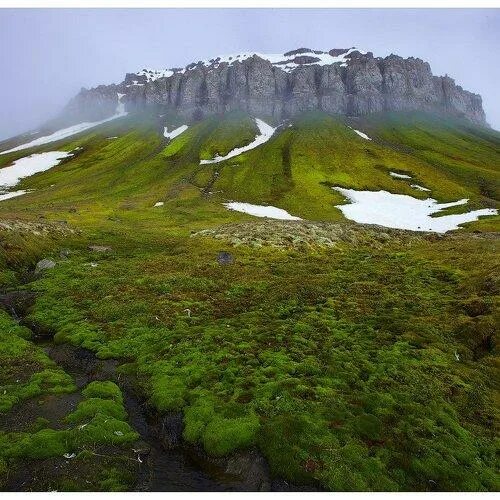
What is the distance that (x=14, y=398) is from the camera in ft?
80.5

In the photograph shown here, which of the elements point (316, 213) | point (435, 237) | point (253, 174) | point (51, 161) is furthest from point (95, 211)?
point (51, 161)

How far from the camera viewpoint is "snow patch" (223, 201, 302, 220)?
101m

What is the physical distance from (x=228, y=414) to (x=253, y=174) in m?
132

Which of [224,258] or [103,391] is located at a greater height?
[103,391]

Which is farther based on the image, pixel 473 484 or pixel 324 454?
pixel 324 454

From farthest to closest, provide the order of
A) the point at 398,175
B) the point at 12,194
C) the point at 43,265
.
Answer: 1. the point at 398,175
2. the point at 12,194
3. the point at 43,265

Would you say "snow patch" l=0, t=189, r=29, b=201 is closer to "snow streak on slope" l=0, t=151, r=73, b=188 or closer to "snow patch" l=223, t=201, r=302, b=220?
"snow streak on slope" l=0, t=151, r=73, b=188

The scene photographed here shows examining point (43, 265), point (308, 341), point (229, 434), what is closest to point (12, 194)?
point (43, 265)

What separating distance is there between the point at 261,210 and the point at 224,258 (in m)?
51.8

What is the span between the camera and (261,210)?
352 feet

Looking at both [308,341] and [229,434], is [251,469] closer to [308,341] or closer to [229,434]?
[229,434]

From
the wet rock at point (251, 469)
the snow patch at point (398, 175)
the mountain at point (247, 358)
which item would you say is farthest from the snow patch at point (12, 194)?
the wet rock at point (251, 469)

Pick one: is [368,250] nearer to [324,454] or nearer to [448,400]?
[448,400]

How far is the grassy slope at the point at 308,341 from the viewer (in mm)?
20438
